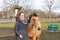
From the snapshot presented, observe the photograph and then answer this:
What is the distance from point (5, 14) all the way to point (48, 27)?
136 cm

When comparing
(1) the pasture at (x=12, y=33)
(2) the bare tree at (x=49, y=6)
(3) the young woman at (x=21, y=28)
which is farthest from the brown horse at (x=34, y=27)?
(2) the bare tree at (x=49, y=6)

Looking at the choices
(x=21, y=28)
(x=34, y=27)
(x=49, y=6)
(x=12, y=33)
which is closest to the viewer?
(x=21, y=28)

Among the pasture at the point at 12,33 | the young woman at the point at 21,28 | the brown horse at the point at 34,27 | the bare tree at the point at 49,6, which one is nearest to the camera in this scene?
Result: the young woman at the point at 21,28

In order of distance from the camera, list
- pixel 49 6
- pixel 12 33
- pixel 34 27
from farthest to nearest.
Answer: pixel 49 6
pixel 12 33
pixel 34 27

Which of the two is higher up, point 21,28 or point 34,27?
point 21,28

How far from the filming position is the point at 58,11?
17.1ft

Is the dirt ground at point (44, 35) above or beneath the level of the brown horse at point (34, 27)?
beneath

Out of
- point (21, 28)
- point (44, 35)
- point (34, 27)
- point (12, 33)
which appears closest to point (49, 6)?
point (44, 35)

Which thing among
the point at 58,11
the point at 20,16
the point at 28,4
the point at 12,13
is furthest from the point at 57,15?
the point at 20,16

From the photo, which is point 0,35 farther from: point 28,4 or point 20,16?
point 20,16

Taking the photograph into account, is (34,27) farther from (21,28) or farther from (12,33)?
(12,33)

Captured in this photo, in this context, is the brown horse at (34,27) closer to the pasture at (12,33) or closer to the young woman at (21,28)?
the young woman at (21,28)

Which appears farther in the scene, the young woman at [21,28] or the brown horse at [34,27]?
the brown horse at [34,27]

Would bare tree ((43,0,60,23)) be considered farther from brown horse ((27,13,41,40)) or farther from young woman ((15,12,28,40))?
young woman ((15,12,28,40))
